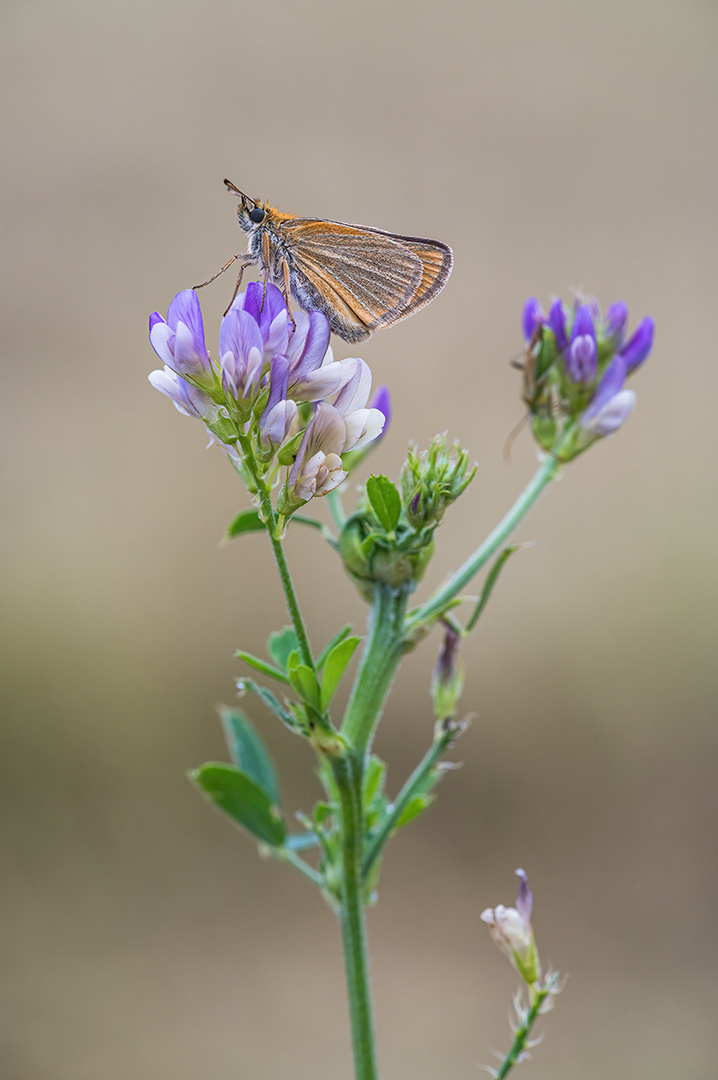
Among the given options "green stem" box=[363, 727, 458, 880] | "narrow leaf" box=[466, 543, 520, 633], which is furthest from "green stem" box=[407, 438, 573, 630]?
"green stem" box=[363, 727, 458, 880]

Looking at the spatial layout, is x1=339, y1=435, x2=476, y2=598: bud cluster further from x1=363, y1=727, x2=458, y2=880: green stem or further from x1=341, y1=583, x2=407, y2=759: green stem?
x1=363, y1=727, x2=458, y2=880: green stem

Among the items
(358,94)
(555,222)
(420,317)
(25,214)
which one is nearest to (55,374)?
(25,214)

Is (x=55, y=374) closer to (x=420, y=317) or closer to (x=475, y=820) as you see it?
(x=420, y=317)

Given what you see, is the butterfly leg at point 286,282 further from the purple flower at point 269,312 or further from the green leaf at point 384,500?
the green leaf at point 384,500

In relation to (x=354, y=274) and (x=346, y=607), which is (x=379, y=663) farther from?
(x=346, y=607)

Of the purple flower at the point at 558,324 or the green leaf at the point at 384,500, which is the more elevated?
the purple flower at the point at 558,324

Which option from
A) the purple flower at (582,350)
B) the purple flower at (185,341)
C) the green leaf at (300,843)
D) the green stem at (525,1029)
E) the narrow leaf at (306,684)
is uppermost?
the purple flower at (582,350)

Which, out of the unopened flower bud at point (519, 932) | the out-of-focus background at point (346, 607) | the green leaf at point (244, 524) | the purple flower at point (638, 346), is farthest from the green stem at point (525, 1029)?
the out-of-focus background at point (346, 607)

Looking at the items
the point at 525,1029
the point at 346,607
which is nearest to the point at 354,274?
the point at 525,1029
